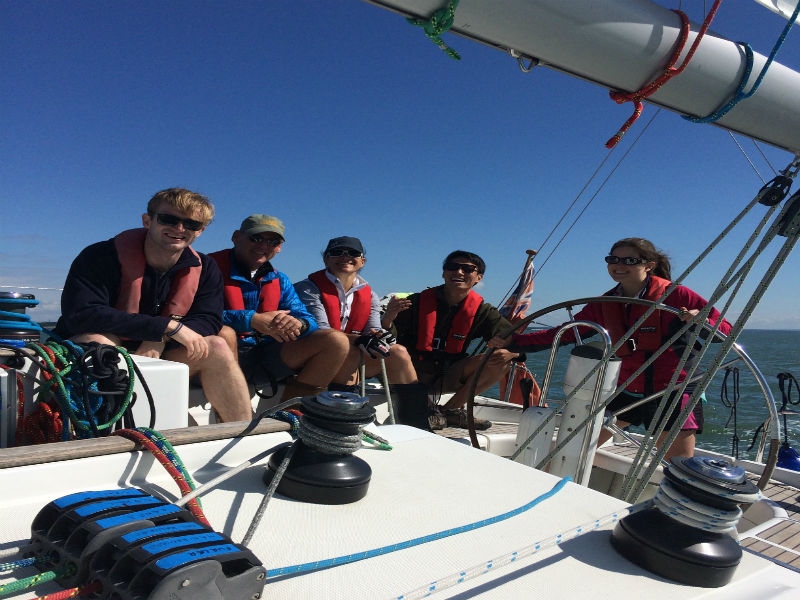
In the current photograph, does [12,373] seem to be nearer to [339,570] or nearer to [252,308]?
[339,570]

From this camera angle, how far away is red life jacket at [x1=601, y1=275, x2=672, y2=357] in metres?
3.22

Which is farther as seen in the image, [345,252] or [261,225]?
[345,252]

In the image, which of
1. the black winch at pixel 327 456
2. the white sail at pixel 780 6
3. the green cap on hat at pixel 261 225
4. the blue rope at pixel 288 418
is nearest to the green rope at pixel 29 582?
the black winch at pixel 327 456

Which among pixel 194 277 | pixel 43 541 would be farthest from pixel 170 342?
pixel 43 541

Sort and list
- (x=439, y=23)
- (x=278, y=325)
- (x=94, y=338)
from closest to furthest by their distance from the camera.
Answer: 1. (x=439, y=23)
2. (x=94, y=338)
3. (x=278, y=325)

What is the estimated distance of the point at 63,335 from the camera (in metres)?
2.43

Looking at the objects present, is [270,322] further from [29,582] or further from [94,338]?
[29,582]

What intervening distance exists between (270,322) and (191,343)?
31.0 inches

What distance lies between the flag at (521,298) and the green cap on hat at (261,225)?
2.69m

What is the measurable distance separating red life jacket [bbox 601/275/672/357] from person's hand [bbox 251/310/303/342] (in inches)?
69.4

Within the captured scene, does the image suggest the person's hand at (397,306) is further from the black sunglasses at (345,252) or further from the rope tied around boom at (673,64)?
the rope tied around boom at (673,64)

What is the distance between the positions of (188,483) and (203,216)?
→ 5.79 feet

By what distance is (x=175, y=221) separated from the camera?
247 centimetres

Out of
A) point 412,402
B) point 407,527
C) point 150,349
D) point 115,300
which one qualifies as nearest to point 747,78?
point 407,527
